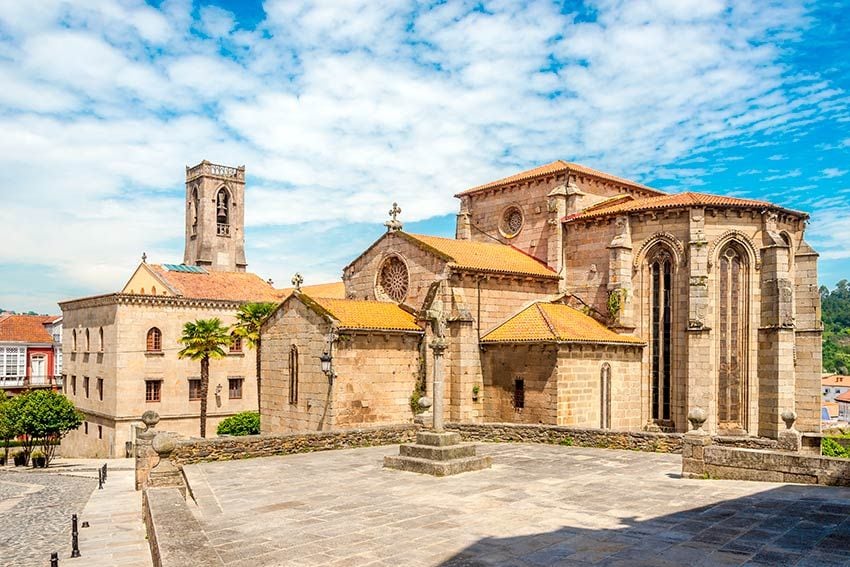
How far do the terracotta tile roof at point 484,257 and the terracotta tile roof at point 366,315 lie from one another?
2729mm

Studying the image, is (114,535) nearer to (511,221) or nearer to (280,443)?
(280,443)

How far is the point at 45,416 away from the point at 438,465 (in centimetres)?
3117

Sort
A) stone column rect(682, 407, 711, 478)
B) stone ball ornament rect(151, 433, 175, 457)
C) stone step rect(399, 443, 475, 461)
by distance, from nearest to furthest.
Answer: stone ball ornament rect(151, 433, 175, 457), stone column rect(682, 407, 711, 478), stone step rect(399, 443, 475, 461)

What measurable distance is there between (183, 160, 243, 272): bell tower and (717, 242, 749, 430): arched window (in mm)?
41630

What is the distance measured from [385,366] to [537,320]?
5.56m

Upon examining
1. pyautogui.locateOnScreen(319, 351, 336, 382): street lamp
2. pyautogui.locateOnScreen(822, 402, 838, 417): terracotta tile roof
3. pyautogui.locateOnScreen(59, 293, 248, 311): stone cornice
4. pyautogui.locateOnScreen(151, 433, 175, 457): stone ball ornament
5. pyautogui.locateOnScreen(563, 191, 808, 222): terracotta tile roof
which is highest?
pyautogui.locateOnScreen(563, 191, 808, 222): terracotta tile roof

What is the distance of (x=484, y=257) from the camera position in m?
27.2

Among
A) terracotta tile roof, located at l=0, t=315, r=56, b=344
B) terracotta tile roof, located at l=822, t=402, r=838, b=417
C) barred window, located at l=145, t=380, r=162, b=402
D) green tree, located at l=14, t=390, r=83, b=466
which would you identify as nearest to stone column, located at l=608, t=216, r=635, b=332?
barred window, located at l=145, t=380, r=162, b=402

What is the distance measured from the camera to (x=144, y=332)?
39.3 meters

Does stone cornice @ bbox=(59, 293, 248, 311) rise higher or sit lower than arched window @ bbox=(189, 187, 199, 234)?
lower

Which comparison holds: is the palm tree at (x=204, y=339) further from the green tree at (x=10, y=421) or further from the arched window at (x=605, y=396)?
the arched window at (x=605, y=396)

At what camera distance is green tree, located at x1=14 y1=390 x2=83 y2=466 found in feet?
123

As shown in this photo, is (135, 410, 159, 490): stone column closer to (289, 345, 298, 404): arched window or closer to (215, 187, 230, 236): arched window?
(289, 345, 298, 404): arched window

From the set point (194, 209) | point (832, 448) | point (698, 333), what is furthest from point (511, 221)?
point (194, 209)
